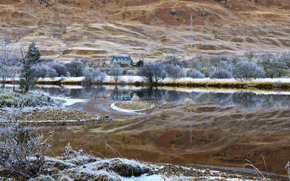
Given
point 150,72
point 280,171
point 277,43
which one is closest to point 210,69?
point 150,72

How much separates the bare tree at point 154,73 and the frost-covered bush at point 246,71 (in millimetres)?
13666

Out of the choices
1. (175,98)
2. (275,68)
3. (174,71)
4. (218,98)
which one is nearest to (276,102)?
(218,98)

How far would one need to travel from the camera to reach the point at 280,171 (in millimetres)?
6867

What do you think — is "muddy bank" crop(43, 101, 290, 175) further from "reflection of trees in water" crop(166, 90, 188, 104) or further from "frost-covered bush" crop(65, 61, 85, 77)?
"frost-covered bush" crop(65, 61, 85, 77)

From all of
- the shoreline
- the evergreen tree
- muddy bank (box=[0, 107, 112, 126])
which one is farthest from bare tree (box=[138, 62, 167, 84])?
muddy bank (box=[0, 107, 112, 126])

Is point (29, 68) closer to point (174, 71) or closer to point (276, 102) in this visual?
point (276, 102)

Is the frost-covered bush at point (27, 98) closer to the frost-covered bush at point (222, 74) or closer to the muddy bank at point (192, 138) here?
the muddy bank at point (192, 138)

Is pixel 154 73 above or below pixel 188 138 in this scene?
above

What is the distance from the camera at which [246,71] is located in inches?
1633

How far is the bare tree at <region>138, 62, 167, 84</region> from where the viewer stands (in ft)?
158

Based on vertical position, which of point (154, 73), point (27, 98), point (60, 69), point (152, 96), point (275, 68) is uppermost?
point (275, 68)

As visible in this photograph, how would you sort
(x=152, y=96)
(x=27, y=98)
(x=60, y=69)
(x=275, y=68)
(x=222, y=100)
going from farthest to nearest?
1. (x=60, y=69)
2. (x=275, y=68)
3. (x=152, y=96)
4. (x=222, y=100)
5. (x=27, y=98)

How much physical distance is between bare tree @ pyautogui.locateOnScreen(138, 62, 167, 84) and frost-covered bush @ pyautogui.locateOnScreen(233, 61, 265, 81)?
44.8 feet

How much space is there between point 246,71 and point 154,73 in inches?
668
